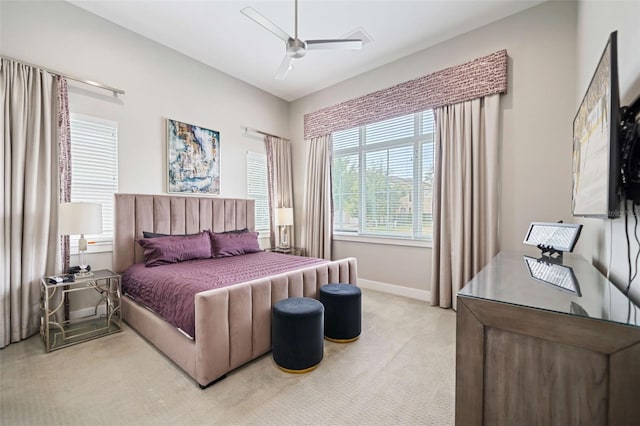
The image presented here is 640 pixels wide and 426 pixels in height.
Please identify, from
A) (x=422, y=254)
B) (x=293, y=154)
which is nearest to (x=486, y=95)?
(x=422, y=254)

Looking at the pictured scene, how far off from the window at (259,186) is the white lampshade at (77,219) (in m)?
2.30

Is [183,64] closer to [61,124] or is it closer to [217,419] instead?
[61,124]

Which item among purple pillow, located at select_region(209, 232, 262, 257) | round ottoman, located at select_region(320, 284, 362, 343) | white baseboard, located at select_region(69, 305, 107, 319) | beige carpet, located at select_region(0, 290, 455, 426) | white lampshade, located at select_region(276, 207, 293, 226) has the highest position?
white lampshade, located at select_region(276, 207, 293, 226)

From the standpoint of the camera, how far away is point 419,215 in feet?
12.2

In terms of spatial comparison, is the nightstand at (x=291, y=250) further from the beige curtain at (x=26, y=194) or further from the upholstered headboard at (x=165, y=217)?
the beige curtain at (x=26, y=194)

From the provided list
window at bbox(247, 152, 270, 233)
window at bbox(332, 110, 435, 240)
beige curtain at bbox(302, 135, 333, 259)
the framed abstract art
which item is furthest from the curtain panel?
window at bbox(332, 110, 435, 240)

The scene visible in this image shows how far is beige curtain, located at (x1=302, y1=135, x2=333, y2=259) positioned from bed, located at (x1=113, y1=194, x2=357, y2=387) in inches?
61.0

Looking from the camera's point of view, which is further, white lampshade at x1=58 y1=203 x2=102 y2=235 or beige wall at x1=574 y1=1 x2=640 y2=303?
white lampshade at x1=58 y1=203 x2=102 y2=235

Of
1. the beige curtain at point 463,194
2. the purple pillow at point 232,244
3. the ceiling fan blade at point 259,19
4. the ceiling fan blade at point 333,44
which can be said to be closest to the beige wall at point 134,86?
the purple pillow at point 232,244

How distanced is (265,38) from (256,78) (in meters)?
1.10

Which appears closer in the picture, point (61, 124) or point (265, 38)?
point (61, 124)

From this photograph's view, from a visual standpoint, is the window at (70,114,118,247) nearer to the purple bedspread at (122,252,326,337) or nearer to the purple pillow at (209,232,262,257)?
the purple bedspread at (122,252,326,337)

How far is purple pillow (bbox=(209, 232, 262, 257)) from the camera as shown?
3.54 metres

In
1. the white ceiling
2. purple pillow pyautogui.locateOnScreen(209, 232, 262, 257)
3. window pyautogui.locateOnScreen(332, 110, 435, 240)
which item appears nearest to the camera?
the white ceiling
